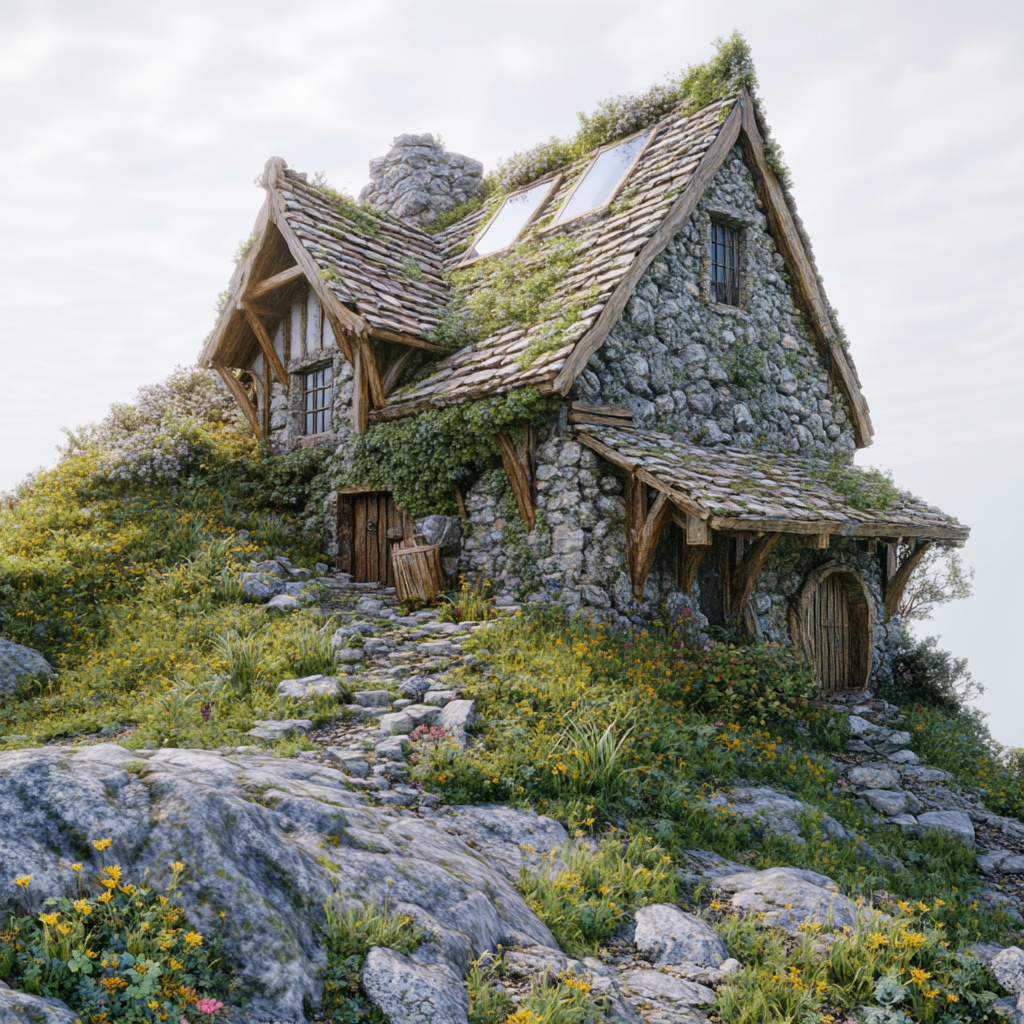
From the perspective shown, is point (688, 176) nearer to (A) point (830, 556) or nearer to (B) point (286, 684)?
(A) point (830, 556)

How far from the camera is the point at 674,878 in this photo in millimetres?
5164

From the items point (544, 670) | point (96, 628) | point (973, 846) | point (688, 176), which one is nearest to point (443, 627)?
point (544, 670)

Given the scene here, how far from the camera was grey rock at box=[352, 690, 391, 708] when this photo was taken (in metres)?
7.36

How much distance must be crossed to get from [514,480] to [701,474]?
2.51 metres

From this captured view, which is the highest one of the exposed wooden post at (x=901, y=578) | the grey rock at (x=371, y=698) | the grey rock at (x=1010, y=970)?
the exposed wooden post at (x=901, y=578)

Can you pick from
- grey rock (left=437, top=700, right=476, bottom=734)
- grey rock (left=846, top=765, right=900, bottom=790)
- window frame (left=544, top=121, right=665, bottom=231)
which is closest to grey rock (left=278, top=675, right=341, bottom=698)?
grey rock (left=437, top=700, right=476, bottom=734)

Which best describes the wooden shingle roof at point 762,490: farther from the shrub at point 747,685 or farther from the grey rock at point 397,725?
the grey rock at point 397,725

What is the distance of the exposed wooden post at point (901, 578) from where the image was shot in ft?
40.5

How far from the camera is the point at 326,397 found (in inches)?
562

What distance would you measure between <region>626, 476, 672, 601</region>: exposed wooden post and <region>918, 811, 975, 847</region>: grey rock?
4.04m

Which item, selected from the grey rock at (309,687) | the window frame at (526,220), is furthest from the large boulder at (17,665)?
the window frame at (526,220)

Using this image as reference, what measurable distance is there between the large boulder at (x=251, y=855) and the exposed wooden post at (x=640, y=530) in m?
5.84

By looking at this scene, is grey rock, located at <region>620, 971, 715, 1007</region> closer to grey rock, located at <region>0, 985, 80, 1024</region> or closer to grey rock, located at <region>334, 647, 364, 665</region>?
grey rock, located at <region>0, 985, 80, 1024</region>

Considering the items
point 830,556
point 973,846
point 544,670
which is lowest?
point 973,846
